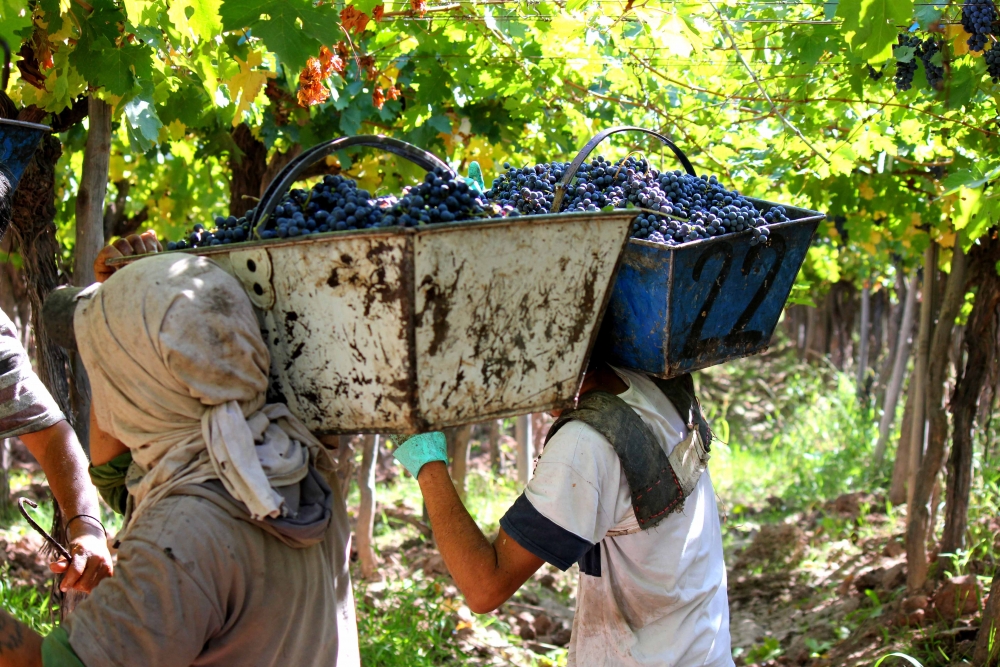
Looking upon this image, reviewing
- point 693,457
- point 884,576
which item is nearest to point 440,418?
point 693,457

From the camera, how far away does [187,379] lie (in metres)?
1.34

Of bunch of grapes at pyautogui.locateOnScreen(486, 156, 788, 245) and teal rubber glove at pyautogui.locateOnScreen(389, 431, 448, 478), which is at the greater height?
bunch of grapes at pyautogui.locateOnScreen(486, 156, 788, 245)

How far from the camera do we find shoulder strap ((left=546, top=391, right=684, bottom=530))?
6.06 ft

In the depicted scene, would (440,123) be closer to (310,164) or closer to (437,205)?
(310,164)

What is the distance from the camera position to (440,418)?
1.46m

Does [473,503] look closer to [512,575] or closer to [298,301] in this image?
[512,575]

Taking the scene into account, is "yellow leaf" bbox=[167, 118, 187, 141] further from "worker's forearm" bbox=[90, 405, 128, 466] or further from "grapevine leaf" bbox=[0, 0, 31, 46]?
"worker's forearm" bbox=[90, 405, 128, 466]

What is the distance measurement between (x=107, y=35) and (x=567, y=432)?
144cm

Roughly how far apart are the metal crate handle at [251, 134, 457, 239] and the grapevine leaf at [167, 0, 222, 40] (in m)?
0.55

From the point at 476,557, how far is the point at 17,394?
121 cm

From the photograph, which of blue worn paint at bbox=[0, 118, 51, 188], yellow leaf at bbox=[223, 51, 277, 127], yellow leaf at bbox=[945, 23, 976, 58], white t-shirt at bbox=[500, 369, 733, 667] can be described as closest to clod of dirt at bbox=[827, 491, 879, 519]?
yellow leaf at bbox=[945, 23, 976, 58]

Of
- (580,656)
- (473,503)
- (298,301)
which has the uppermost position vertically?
(298,301)

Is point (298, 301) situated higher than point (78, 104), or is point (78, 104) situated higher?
point (78, 104)

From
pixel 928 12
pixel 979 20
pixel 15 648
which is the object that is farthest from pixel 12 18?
pixel 979 20
